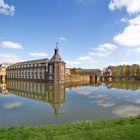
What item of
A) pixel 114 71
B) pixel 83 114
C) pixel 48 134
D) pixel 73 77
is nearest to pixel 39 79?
pixel 73 77

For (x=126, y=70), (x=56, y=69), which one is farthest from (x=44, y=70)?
(x=126, y=70)

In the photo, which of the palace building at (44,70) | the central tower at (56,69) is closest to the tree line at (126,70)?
the palace building at (44,70)

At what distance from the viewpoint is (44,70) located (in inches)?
2189

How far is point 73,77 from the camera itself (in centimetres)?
6469

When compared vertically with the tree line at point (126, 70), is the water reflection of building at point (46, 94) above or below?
below

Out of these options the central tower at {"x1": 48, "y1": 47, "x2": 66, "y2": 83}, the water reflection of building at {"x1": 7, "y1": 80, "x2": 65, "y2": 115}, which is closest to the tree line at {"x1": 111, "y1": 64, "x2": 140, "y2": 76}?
the central tower at {"x1": 48, "y1": 47, "x2": 66, "y2": 83}

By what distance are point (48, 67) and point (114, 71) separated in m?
63.2

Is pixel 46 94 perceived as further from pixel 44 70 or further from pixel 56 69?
pixel 44 70

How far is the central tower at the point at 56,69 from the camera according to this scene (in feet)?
162

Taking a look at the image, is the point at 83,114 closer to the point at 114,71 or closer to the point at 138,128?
the point at 138,128

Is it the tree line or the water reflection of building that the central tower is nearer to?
the water reflection of building

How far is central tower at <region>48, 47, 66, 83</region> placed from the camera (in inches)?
1949

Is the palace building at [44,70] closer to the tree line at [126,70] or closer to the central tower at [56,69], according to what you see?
the central tower at [56,69]

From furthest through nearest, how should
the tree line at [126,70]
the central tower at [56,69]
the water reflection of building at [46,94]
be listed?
the tree line at [126,70], the central tower at [56,69], the water reflection of building at [46,94]
